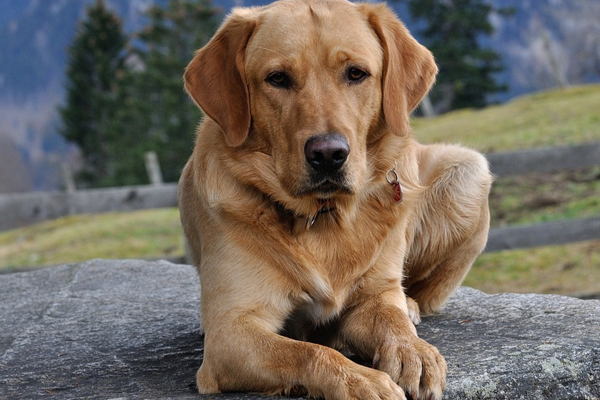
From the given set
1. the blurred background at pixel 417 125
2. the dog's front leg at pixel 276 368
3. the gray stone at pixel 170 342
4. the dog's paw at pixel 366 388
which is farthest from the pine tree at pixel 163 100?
the dog's paw at pixel 366 388

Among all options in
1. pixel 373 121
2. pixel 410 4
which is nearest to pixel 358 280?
pixel 373 121

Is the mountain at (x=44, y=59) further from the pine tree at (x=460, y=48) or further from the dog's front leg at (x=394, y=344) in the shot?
the dog's front leg at (x=394, y=344)

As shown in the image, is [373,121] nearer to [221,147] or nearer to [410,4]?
[221,147]

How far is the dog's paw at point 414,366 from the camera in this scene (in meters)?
2.41

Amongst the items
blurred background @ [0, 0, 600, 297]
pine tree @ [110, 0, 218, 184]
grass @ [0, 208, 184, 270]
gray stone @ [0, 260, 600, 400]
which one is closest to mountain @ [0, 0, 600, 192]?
blurred background @ [0, 0, 600, 297]

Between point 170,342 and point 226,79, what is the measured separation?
49.3 inches

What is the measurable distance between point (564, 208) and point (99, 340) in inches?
336

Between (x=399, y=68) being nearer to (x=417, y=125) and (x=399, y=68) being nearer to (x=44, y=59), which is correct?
(x=417, y=125)

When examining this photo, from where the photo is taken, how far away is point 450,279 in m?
3.74

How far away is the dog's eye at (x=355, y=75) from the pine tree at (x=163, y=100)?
25.6 m

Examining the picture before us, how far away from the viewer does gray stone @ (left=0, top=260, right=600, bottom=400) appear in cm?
262

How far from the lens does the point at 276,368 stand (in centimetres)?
250

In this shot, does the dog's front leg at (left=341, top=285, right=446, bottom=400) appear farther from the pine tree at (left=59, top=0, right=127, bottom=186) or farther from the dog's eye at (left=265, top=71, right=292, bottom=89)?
the pine tree at (left=59, top=0, right=127, bottom=186)

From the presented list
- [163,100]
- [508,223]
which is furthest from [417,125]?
[508,223]
